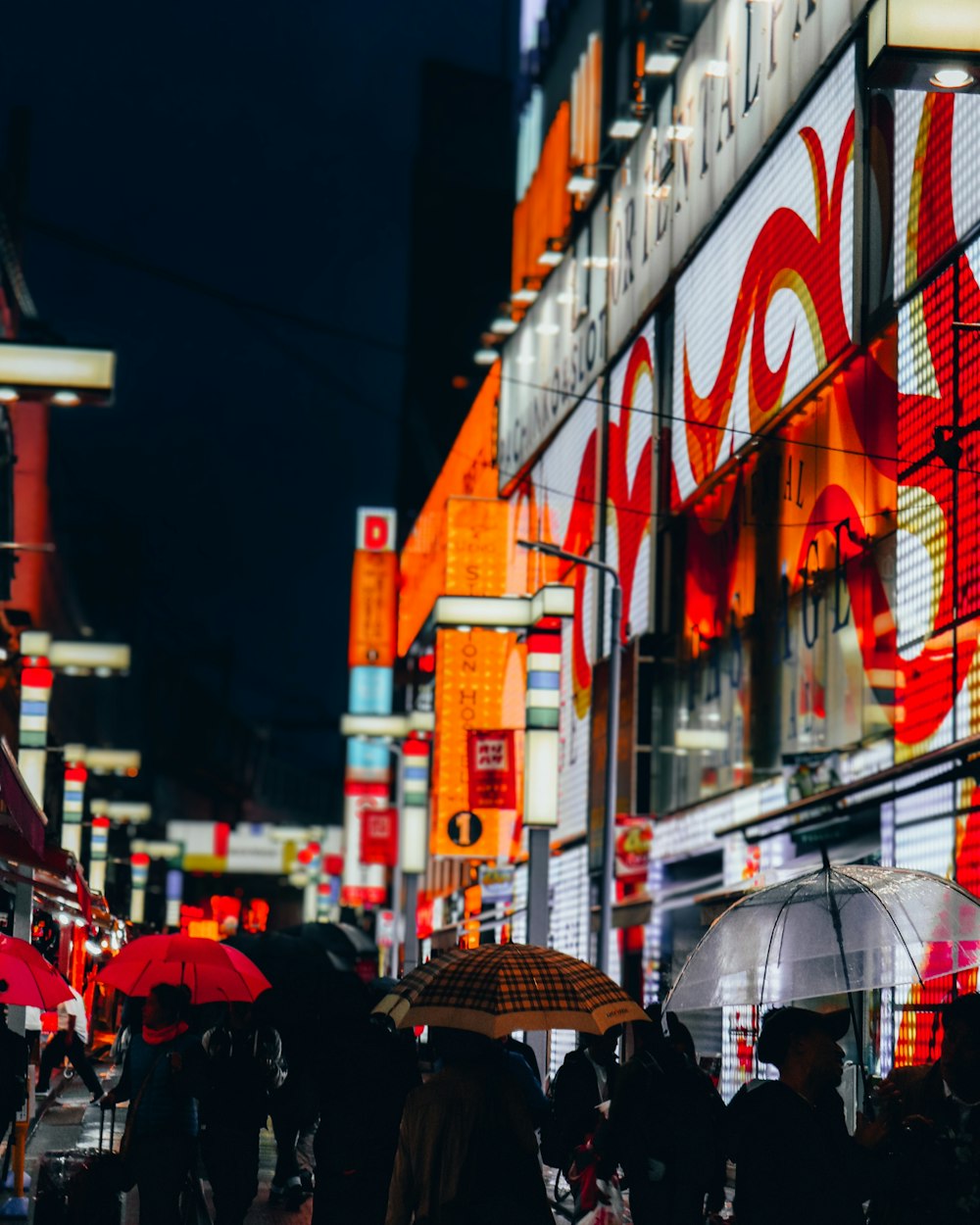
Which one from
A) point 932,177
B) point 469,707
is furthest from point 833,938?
point 469,707

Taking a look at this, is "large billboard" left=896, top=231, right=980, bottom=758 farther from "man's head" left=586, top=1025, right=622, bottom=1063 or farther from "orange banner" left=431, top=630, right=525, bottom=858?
"orange banner" left=431, top=630, right=525, bottom=858

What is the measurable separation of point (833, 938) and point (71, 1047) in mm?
16528

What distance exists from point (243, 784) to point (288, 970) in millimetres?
124240

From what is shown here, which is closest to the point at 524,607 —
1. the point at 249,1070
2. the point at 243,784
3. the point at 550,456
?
the point at 550,456

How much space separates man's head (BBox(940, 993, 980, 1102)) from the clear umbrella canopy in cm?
258

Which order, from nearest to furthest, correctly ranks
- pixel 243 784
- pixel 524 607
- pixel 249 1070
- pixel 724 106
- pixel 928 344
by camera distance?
pixel 249 1070 < pixel 928 344 < pixel 724 106 < pixel 524 607 < pixel 243 784

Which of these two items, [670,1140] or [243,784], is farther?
[243,784]

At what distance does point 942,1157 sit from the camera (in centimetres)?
700

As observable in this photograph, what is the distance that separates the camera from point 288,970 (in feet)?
96.8

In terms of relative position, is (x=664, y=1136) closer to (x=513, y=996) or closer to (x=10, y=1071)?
(x=513, y=996)

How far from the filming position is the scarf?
11.7 m

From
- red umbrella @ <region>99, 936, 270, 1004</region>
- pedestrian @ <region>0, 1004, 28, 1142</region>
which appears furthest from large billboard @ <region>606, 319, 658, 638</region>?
pedestrian @ <region>0, 1004, 28, 1142</region>

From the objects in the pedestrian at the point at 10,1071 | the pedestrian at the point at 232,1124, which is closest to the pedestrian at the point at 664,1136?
the pedestrian at the point at 232,1124

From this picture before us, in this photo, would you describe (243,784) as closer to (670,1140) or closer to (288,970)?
(288,970)
